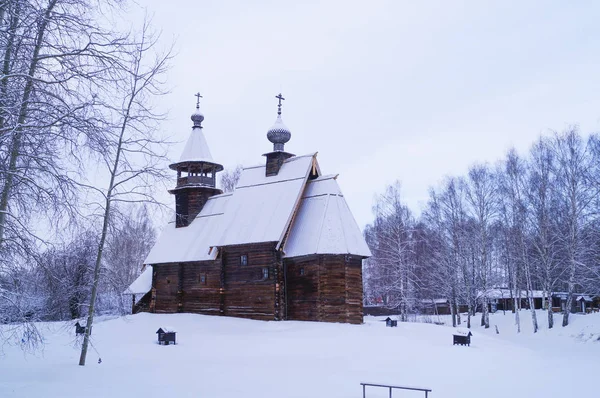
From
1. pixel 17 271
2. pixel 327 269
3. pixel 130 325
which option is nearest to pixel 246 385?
pixel 17 271

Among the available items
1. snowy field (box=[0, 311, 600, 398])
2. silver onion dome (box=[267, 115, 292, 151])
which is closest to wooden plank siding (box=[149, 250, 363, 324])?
snowy field (box=[0, 311, 600, 398])

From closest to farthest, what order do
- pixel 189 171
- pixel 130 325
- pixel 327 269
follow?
pixel 327 269 → pixel 130 325 → pixel 189 171

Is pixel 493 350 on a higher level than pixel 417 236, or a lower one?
lower

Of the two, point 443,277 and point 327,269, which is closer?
point 327,269

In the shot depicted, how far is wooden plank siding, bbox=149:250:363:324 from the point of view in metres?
23.0

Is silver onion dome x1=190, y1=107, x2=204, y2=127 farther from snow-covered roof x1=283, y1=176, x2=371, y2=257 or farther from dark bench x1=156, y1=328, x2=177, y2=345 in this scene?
dark bench x1=156, y1=328, x2=177, y2=345

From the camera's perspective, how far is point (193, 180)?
3162 centimetres

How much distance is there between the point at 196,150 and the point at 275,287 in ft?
39.9

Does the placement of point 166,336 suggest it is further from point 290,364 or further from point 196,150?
point 196,150

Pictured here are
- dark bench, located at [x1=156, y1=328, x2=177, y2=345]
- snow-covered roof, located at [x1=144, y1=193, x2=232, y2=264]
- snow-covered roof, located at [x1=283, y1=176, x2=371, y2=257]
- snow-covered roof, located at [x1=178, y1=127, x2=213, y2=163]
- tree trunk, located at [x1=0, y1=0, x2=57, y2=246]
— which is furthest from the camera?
snow-covered roof, located at [x1=178, y1=127, x2=213, y2=163]

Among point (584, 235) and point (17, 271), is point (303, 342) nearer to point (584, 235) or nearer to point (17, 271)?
point (17, 271)

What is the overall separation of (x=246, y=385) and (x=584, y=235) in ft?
86.3

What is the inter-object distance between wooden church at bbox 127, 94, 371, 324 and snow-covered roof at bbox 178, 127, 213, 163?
67 millimetres

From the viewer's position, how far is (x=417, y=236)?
45281mm
